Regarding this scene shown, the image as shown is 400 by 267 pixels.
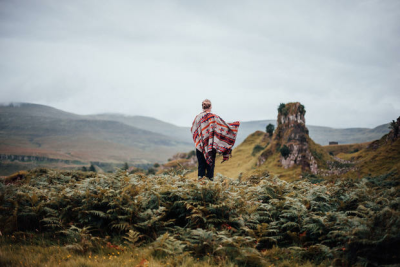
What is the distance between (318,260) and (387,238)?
178cm

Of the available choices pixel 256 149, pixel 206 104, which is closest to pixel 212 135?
pixel 206 104

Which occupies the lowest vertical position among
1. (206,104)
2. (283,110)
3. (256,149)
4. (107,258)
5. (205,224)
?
(107,258)

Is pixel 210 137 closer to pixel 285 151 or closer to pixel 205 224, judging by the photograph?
pixel 205 224

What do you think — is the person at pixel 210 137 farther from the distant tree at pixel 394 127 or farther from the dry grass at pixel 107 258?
the distant tree at pixel 394 127

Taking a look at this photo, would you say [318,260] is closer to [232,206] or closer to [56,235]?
[232,206]

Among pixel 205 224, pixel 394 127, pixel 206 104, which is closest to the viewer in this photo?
pixel 205 224

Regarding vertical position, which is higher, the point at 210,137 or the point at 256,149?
the point at 210,137

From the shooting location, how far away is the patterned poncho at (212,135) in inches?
425

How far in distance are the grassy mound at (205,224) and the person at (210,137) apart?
247 cm

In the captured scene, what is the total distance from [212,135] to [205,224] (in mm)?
4596

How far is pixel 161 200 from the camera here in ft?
26.3

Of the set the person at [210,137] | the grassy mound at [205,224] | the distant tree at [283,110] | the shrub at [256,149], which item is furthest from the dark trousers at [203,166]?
the shrub at [256,149]

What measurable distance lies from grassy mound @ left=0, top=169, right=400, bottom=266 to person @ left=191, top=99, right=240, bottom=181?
2470 millimetres

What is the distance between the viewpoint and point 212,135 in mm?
10836
